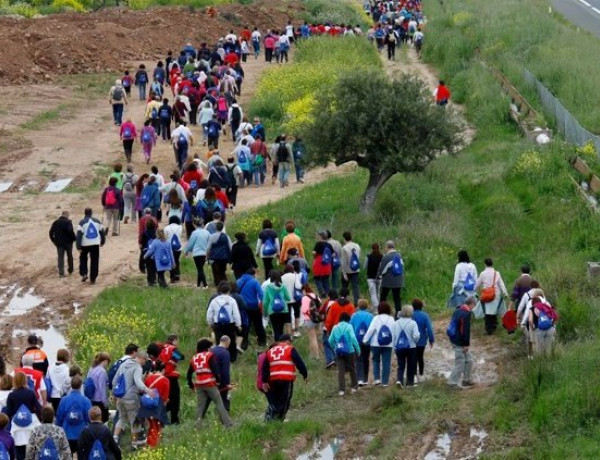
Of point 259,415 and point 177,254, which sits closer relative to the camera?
point 259,415

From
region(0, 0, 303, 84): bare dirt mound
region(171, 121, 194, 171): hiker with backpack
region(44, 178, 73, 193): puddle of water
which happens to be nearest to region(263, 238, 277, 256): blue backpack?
region(171, 121, 194, 171): hiker with backpack

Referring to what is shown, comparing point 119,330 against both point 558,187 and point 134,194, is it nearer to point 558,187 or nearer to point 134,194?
point 134,194

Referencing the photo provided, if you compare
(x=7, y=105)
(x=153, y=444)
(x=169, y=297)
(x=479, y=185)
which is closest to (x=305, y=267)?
(x=169, y=297)

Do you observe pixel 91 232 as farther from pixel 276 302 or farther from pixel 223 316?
pixel 223 316

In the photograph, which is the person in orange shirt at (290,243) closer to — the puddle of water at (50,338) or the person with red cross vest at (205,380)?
the puddle of water at (50,338)

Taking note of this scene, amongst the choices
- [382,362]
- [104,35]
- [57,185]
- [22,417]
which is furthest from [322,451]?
[104,35]

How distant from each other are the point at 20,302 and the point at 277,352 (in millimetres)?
8485

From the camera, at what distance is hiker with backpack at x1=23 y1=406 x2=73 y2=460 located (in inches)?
550

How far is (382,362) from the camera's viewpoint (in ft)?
59.3

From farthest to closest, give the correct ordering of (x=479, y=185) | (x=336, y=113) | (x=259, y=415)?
(x=479, y=185), (x=336, y=113), (x=259, y=415)

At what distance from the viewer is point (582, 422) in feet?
52.1

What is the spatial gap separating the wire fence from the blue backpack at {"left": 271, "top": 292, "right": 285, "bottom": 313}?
11264 mm

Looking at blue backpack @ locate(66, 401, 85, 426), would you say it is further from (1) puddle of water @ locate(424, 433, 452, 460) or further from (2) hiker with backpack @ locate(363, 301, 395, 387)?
(2) hiker with backpack @ locate(363, 301, 395, 387)

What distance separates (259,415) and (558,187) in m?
11.6
